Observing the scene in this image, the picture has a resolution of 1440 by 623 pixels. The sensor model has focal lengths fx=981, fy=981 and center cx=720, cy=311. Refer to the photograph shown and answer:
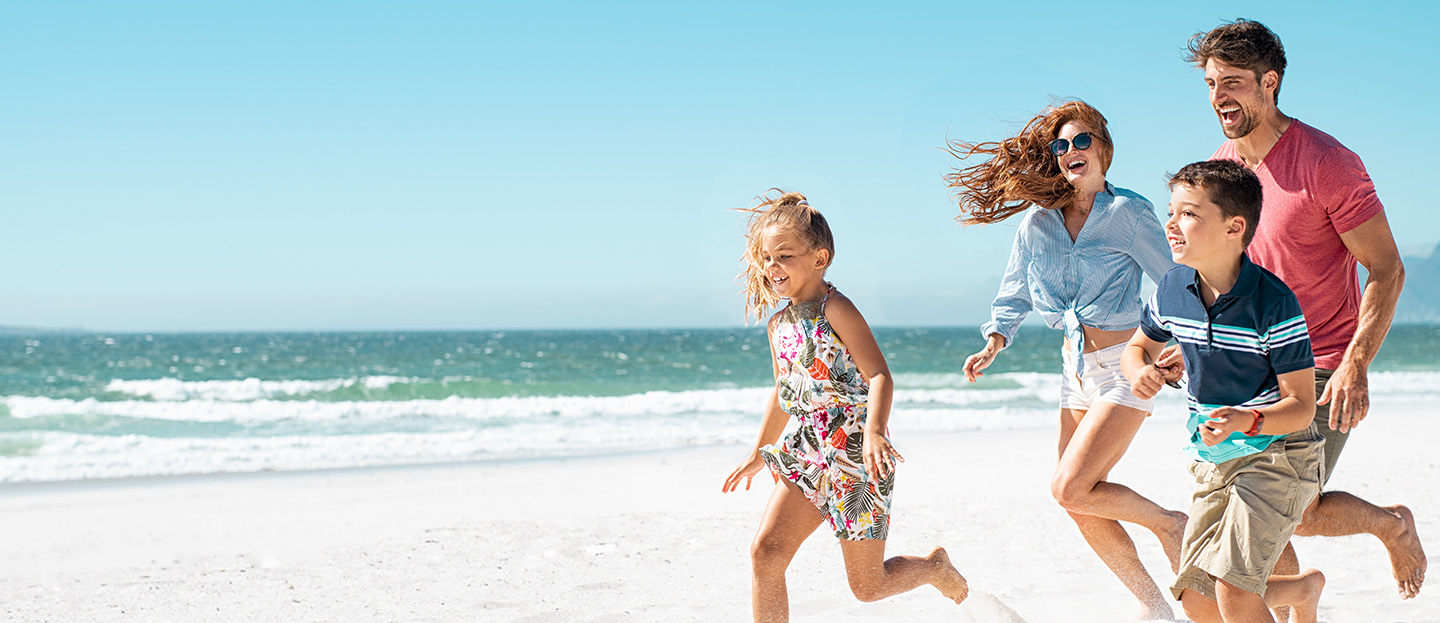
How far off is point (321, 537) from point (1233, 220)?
212 inches

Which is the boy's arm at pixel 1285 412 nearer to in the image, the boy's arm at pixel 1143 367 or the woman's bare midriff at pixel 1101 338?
the boy's arm at pixel 1143 367

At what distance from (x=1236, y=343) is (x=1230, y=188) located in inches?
15.3

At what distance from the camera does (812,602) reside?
167 inches

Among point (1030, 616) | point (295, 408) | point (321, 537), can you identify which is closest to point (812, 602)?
point (1030, 616)

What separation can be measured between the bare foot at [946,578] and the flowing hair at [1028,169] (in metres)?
1.31

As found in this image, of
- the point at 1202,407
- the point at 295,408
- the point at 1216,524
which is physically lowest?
the point at 295,408

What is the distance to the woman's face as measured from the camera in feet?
11.1

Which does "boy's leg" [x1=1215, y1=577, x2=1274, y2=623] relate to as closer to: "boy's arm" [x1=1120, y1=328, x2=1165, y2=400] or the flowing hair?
"boy's arm" [x1=1120, y1=328, x2=1165, y2=400]

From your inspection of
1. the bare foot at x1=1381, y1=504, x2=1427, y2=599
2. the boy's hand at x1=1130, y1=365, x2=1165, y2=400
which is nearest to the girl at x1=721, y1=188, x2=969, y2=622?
the boy's hand at x1=1130, y1=365, x2=1165, y2=400

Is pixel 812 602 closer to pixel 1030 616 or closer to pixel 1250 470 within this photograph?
pixel 1030 616

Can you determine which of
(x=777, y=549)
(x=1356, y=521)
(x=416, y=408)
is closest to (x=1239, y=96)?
(x=1356, y=521)

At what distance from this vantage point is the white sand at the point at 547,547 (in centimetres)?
422

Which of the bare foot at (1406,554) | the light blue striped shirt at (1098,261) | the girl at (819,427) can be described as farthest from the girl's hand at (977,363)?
the bare foot at (1406,554)

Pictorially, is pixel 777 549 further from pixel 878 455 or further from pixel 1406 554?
pixel 1406 554
